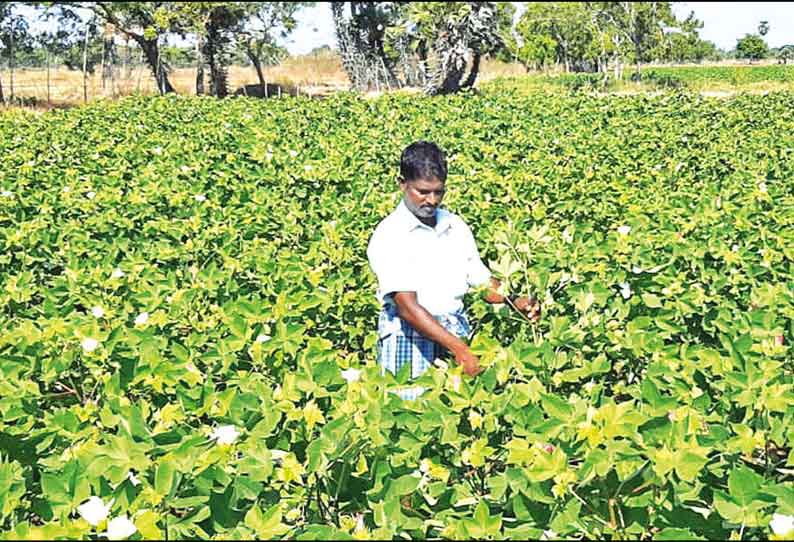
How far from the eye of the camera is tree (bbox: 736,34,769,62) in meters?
48.8

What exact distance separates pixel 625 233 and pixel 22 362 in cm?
280

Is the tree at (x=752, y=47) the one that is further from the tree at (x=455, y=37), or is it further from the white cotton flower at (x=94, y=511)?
the white cotton flower at (x=94, y=511)

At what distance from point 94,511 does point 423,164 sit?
1.72m

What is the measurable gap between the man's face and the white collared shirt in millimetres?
34

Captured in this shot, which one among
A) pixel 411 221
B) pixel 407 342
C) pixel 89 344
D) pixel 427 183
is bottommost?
pixel 407 342

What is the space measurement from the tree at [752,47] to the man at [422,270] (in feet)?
155

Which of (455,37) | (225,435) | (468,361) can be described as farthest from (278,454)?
(455,37)

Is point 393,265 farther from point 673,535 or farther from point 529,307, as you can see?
point 673,535

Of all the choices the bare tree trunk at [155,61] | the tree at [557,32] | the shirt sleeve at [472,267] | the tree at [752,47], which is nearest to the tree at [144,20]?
the bare tree trunk at [155,61]

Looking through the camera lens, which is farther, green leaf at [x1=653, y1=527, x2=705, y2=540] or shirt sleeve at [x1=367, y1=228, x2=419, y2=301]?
shirt sleeve at [x1=367, y1=228, x2=419, y2=301]

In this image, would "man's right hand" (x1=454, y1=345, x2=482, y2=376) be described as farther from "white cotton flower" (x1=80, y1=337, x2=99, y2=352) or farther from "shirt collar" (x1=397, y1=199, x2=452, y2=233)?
"white cotton flower" (x1=80, y1=337, x2=99, y2=352)

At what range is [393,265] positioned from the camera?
119 inches

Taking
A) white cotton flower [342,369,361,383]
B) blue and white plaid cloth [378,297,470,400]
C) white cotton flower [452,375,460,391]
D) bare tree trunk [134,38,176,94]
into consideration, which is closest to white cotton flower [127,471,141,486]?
white cotton flower [342,369,361,383]

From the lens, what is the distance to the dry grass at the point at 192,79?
27953 mm
